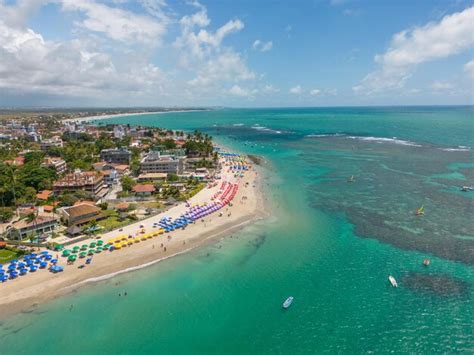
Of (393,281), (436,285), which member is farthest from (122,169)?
(436,285)

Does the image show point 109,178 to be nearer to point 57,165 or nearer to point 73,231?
point 57,165

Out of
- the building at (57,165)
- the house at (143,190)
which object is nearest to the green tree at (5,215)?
the house at (143,190)

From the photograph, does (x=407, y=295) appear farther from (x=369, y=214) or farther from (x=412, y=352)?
(x=369, y=214)

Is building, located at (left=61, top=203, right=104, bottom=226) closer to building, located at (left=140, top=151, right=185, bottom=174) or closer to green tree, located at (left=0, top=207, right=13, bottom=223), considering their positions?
green tree, located at (left=0, top=207, right=13, bottom=223)

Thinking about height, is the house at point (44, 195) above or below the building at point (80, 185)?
below

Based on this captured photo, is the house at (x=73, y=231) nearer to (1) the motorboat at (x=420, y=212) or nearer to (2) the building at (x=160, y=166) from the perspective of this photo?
(2) the building at (x=160, y=166)

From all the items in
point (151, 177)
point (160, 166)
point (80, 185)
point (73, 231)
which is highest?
→ point (160, 166)

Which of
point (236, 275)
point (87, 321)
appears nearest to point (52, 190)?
point (87, 321)
